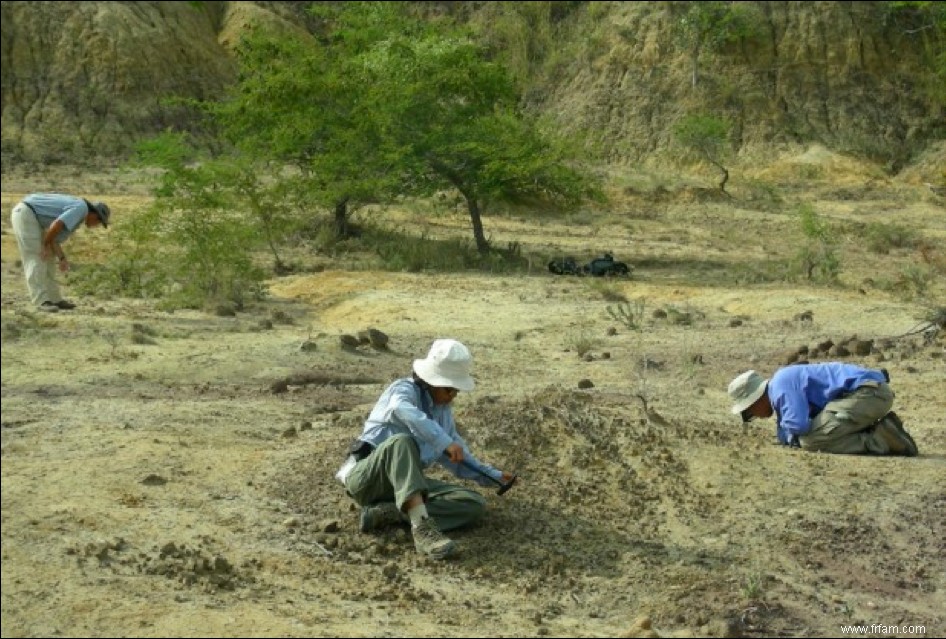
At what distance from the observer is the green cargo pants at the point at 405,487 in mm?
6195

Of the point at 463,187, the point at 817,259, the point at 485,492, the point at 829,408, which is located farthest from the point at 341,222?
the point at 485,492

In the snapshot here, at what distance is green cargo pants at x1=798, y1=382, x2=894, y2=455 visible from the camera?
26.7ft

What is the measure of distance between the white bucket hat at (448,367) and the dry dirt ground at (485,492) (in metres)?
0.80

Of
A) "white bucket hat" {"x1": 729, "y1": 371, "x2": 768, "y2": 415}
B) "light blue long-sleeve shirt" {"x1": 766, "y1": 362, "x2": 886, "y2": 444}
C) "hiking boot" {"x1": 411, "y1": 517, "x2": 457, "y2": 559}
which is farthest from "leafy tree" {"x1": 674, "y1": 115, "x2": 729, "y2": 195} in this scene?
"hiking boot" {"x1": 411, "y1": 517, "x2": 457, "y2": 559}

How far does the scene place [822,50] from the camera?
32844 millimetres

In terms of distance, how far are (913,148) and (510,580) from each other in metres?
27.8

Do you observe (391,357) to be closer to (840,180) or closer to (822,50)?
(840,180)

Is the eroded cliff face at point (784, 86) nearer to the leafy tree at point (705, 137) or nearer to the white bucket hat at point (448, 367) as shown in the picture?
the leafy tree at point (705, 137)

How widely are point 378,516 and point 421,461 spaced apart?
1.22 ft

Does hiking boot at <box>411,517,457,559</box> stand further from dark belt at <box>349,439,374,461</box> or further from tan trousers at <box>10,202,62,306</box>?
tan trousers at <box>10,202,62,306</box>

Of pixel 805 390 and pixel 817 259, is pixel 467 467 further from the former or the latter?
pixel 817 259

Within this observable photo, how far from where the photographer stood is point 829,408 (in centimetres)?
820

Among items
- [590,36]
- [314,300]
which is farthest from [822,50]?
[314,300]

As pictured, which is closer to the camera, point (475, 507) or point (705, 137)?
point (475, 507)
